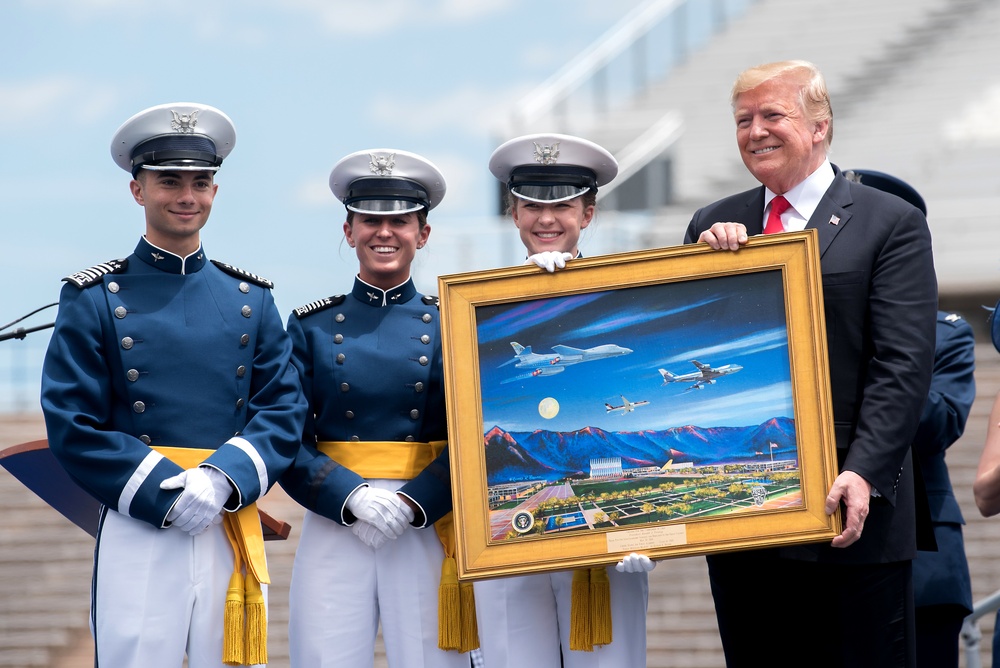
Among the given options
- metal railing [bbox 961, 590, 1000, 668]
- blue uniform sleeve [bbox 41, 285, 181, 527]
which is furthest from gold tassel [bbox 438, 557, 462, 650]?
metal railing [bbox 961, 590, 1000, 668]

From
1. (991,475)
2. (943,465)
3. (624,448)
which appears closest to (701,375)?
(624,448)

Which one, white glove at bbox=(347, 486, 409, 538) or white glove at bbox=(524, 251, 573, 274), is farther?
white glove at bbox=(347, 486, 409, 538)

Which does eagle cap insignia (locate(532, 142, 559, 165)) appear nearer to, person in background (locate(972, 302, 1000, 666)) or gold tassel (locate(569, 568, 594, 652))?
gold tassel (locate(569, 568, 594, 652))

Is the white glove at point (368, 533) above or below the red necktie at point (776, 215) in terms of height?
below

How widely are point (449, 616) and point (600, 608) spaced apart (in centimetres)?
52

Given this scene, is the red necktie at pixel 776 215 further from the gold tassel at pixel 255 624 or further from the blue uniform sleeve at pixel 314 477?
the gold tassel at pixel 255 624

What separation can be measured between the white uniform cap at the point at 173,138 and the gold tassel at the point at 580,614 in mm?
1816

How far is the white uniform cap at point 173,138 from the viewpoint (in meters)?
4.43

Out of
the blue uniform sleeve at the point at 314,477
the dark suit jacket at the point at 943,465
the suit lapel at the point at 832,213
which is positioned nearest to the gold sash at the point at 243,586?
the blue uniform sleeve at the point at 314,477

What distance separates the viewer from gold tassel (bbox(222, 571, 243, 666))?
418 cm

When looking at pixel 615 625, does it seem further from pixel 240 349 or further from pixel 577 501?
pixel 240 349

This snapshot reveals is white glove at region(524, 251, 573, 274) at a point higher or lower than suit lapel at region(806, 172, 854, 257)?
lower

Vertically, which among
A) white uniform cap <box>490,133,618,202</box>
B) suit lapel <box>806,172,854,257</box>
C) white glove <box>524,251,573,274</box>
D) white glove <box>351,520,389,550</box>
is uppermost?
white uniform cap <box>490,133,618,202</box>

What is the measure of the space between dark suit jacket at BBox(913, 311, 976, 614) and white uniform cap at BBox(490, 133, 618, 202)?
145 cm
